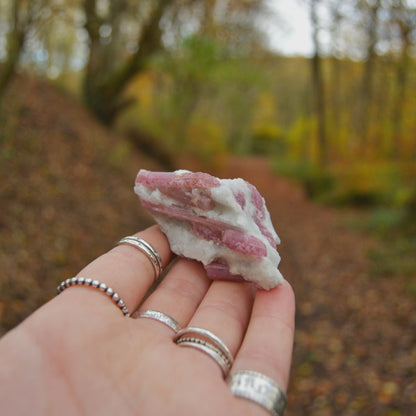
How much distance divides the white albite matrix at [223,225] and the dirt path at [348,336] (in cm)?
209

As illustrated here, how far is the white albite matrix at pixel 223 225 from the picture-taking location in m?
1.78

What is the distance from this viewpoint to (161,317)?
166 cm

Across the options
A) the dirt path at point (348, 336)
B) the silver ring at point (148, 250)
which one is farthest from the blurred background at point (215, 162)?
the silver ring at point (148, 250)

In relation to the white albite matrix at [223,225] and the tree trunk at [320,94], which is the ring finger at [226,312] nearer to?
the white albite matrix at [223,225]

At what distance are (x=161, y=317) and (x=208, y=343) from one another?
279 millimetres

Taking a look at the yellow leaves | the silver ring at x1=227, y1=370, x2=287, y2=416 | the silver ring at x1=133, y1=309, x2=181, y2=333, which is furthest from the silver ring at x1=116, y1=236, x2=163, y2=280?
the yellow leaves

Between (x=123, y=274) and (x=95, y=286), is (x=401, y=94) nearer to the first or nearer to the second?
(x=123, y=274)

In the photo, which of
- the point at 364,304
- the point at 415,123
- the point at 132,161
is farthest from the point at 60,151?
the point at 415,123

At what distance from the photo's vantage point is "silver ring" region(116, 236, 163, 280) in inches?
73.6

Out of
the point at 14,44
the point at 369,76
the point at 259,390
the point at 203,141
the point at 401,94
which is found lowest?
the point at 203,141

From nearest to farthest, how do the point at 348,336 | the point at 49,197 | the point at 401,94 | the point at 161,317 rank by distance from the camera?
the point at 161,317 → the point at 348,336 → the point at 49,197 → the point at 401,94

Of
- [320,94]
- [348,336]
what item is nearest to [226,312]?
[348,336]

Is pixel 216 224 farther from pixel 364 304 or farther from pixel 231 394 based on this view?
pixel 364 304

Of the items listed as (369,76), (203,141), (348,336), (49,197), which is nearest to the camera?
(348,336)
